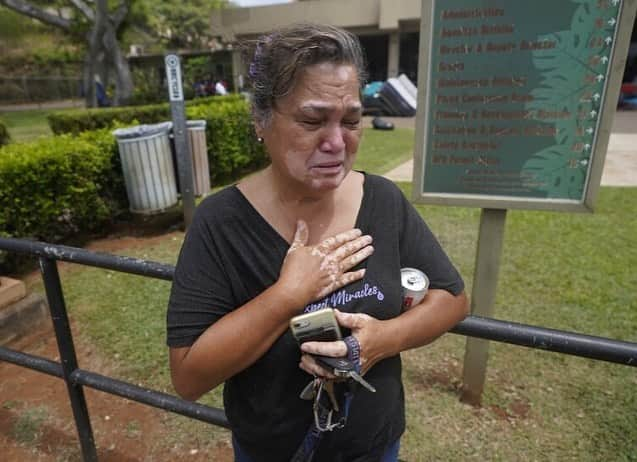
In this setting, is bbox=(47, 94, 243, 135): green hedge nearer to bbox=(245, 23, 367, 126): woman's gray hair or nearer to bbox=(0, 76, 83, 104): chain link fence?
bbox=(245, 23, 367, 126): woman's gray hair

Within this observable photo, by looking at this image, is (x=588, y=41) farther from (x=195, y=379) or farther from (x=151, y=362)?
(x=151, y=362)

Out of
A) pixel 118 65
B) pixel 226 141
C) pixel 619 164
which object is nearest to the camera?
pixel 226 141

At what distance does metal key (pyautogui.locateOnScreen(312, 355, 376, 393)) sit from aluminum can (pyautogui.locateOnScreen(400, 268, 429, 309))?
234 mm

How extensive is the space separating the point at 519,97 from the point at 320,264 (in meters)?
1.47

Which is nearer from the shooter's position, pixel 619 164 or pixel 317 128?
pixel 317 128

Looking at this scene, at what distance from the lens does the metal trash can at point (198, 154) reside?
569 cm

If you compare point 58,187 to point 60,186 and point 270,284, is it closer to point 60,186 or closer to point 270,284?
point 60,186

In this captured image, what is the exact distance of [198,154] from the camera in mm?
5750

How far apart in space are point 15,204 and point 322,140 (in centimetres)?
418

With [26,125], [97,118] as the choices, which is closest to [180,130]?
[97,118]

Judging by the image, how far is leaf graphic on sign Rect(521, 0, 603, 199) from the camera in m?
1.81

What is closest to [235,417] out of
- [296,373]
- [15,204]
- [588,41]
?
[296,373]

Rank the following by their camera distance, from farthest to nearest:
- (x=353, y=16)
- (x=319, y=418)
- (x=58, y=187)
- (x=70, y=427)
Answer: (x=353, y=16) < (x=58, y=187) < (x=70, y=427) < (x=319, y=418)

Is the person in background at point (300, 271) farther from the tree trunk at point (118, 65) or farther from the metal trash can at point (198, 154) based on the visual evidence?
the tree trunk at point (118, 65)
